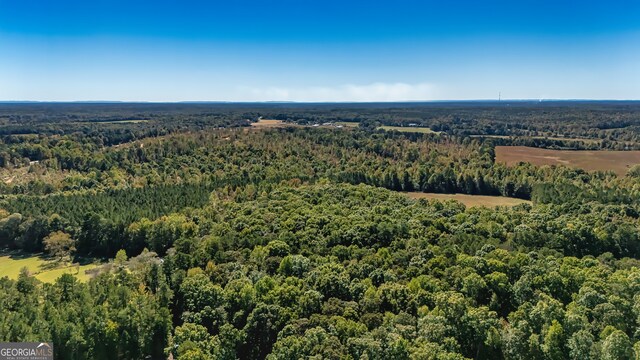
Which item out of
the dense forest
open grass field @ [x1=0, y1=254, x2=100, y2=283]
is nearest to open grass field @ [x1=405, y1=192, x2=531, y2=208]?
the dense forest

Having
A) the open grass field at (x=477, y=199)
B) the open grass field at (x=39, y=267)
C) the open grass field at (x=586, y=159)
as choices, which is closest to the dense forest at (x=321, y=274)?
the open grass field at (x=39, y=267)

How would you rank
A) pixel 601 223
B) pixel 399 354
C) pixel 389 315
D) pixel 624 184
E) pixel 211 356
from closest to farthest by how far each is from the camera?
1. pixel 399 354
2. pixel 211 356
3. pixel 389 315
4. pixel 601 223
5. pixel 624 184

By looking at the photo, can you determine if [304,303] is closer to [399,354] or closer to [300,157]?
[399,354]

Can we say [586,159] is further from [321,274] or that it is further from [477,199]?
[321,274]

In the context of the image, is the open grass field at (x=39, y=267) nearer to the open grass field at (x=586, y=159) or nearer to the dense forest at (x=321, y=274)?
the dense forest at (x=321, y=274)

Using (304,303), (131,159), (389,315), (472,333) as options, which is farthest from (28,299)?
(131,159)

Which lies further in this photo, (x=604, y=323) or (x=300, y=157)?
(x=300, y=157)

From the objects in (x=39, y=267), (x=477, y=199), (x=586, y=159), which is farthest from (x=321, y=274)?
(x=586, y=159)

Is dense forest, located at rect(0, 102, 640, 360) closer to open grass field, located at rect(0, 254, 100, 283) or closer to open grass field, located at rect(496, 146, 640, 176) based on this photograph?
open grass field, located at rect(0, 254, 100, 283)
